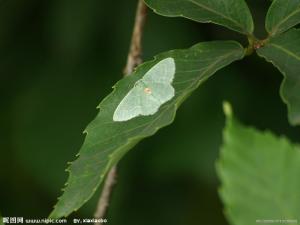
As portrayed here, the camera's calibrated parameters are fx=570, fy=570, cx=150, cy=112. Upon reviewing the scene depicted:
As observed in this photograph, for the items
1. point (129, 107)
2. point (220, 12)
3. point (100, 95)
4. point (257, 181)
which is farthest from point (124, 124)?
point (100, 95)

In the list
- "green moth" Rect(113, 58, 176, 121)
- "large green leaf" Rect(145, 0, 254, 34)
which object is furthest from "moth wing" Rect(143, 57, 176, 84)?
"large green leaf" Rect(145, 0, 254, 34)

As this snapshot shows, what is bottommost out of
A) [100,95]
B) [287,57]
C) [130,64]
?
[100,95]

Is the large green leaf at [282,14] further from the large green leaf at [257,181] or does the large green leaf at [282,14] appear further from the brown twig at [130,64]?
the large green leaf at [257,181]

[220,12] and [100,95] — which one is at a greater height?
[220,12]

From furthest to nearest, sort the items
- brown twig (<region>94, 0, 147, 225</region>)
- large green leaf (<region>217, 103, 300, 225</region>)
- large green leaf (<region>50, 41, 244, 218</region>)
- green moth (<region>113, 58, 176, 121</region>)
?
brown twig (<region>94, 0, 147, 225</region>) < green moth (<region>113, 58, 176, 121</region>) < large green leaf (<region>50, 41, 244, 218</region>) < large green leaf (<region>217, 103, 300, 225</region>)

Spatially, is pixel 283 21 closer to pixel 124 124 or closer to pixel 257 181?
pixel 124 124

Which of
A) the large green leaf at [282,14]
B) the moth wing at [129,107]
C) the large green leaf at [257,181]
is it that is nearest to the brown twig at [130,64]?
the moth wing at [129,107]

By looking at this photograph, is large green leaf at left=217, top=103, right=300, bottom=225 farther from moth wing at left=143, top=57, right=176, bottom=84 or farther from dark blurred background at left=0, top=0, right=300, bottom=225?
dark blurred background at left=0, top=0, right=300, bottom=225

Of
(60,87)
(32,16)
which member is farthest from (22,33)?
(60,87)
